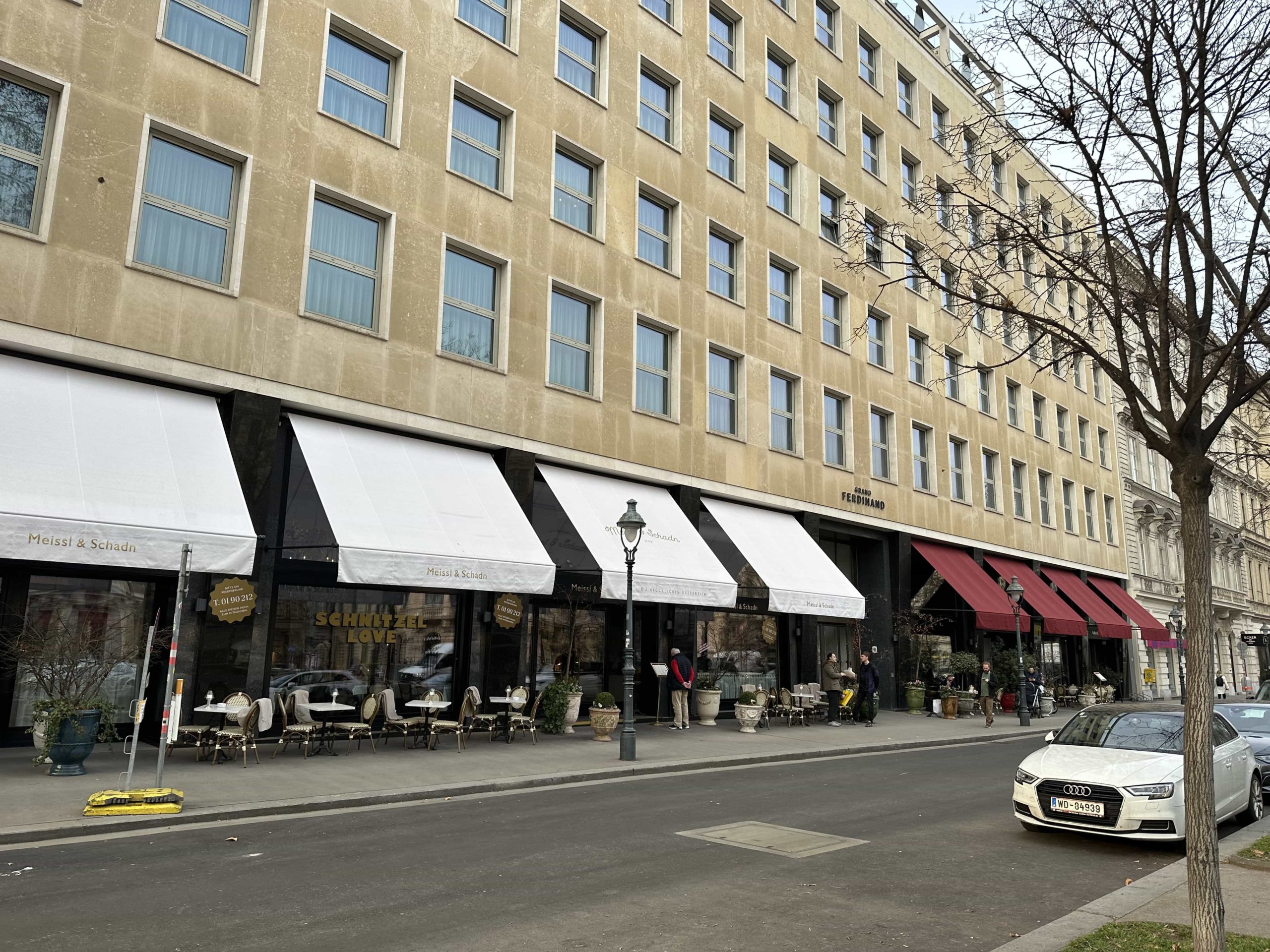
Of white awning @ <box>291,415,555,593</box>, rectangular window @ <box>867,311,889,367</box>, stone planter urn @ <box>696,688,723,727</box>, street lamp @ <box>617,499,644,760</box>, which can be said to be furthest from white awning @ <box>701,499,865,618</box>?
rectangular window @ <box>867,311,889,367</box>

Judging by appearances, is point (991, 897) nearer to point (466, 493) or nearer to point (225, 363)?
point (466, 493)

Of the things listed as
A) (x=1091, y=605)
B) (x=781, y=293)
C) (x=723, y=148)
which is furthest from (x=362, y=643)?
(x=1091, y=605)

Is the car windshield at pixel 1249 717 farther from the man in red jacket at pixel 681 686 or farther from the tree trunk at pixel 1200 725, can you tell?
the tree trunk at pixel 1200 725

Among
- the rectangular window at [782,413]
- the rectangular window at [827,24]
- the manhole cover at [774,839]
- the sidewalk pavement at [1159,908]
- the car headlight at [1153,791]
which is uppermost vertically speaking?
the rectangular window at [827,24]

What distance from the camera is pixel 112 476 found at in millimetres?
13203

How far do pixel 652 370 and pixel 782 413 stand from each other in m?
5.41

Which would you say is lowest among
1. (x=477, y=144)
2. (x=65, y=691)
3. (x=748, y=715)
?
(x=748, y=715)

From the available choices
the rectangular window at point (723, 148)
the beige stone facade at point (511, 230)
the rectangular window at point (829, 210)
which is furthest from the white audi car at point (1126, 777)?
the rectangular window at point (829, 210)

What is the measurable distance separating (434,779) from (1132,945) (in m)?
9.17

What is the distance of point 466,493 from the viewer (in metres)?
18.0

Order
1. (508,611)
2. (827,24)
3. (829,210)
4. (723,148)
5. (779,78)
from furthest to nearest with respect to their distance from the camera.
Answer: (827,24) < (829,210) < (779,78) < (723,148) < (508,611)

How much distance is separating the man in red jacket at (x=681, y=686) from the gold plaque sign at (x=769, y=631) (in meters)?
5.12

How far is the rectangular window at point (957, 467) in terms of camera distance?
3478 centimetres

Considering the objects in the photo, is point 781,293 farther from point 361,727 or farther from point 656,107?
point 361,727
